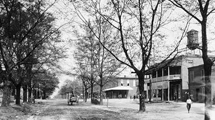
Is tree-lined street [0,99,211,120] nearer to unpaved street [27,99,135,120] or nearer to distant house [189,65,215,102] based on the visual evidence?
unpaved street [27,99,135,120]

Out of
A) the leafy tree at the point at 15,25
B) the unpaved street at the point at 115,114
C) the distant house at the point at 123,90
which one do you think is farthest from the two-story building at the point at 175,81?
the leafy tree at the point at 15,25

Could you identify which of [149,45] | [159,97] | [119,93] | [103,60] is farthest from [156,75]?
[149,45]

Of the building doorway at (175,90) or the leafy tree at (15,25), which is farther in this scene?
the building doorway at (175,90)

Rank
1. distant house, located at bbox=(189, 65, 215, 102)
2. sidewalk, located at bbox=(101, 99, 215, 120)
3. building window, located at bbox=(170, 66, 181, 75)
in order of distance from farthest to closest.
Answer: building window, located at bbox=(170, 66, 181, 75) → distant house, located at bbox=(189, 65, 215, 102) → sidewalk, located at bbox=(101, 99, 215, 120)

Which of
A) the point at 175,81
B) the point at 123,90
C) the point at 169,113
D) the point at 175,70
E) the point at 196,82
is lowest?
the point at 123,90

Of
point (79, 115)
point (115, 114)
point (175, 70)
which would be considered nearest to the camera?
point (79, 115)

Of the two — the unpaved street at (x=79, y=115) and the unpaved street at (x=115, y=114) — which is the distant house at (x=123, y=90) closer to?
the unpaved street at (x=115, y=114)

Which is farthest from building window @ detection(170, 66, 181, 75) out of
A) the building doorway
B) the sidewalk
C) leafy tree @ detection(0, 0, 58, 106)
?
leafy tree @ detection(0, 0, 58, 106)

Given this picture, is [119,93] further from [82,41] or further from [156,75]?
[82,41]

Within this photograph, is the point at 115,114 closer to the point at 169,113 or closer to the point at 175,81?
the point at 169,113

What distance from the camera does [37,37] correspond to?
24.2 meters

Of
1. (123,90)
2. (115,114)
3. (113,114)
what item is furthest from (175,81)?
(123,90)

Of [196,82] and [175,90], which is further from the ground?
[196,82]

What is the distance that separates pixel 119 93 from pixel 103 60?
5355 cm
